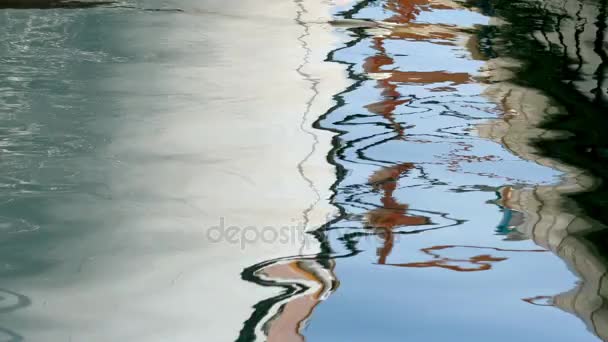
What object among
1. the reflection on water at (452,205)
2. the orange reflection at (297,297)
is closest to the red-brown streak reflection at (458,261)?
the reflection on water at (452,205)

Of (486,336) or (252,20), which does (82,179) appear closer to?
(486,336)

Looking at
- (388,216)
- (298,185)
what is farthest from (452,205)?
(298,185)

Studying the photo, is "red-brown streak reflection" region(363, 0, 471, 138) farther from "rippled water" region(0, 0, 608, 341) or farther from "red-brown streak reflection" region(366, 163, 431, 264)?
"red-brown streak reflection" region(366, 163, 431, 264)

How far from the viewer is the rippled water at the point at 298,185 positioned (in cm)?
111

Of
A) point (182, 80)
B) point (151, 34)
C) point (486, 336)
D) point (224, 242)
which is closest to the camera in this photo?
point (486, 336)

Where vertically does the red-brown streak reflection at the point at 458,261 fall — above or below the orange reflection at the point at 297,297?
below

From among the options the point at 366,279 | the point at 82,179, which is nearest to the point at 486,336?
the point at 366,279

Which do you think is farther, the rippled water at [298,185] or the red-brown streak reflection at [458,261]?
the red-brown streak reflection at [458,261]

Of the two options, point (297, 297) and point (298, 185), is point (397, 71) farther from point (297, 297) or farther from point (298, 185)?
point (297, 297)

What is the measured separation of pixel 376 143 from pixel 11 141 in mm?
728

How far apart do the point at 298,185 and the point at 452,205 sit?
0.89ft

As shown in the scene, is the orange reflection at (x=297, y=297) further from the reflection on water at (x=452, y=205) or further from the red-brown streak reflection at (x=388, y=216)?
the red-brown streak reflection at (x=388, y=216)

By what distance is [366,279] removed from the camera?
1.20 m

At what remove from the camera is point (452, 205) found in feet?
4.91
